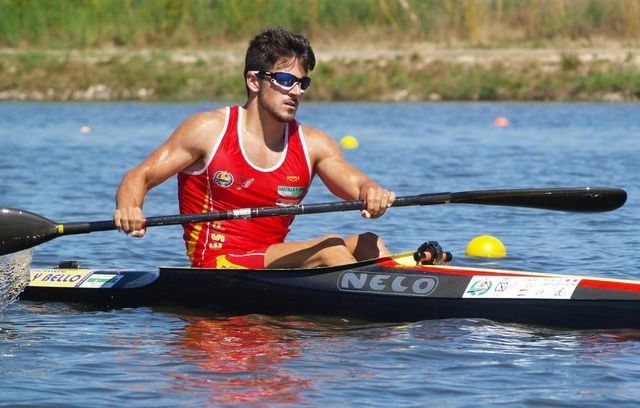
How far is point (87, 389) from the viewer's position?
19.3ft

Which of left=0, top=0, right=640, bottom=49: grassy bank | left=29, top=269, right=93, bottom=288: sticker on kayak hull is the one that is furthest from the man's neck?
left=0, top=0, right=640, bottom=49: grassy bank

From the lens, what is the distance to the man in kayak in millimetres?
7215

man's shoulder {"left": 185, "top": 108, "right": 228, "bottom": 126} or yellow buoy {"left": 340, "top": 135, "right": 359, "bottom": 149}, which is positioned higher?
yellow buoy {"left": 340, "top": 135, "right": 359, "bottom": 149}

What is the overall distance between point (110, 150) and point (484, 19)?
17475mm

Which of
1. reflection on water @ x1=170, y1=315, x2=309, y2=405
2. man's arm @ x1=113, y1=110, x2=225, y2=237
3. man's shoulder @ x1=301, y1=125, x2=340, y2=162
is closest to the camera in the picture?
reflection on water @ x1=170, y1=315, x2=309, y2=405

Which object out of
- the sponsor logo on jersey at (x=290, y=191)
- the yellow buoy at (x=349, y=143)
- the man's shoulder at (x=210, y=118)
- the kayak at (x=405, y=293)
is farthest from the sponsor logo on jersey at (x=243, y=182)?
the yellow buoy at (x=349, y=143)

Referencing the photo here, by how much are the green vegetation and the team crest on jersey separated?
76.6 feet

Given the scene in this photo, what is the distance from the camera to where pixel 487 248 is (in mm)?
9953

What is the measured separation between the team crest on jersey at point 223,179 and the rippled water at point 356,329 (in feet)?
2.64

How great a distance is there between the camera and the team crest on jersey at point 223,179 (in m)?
7.32

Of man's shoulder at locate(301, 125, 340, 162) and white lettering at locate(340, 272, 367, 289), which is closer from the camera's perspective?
white lettering at locate(340, 272, 367, 289)

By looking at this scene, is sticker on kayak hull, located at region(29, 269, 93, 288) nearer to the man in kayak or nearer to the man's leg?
the man in kayak

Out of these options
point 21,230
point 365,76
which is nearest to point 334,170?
point 21,230

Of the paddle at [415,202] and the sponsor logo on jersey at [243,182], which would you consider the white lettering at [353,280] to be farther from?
the sponsor logo on jersey at [243,182]
